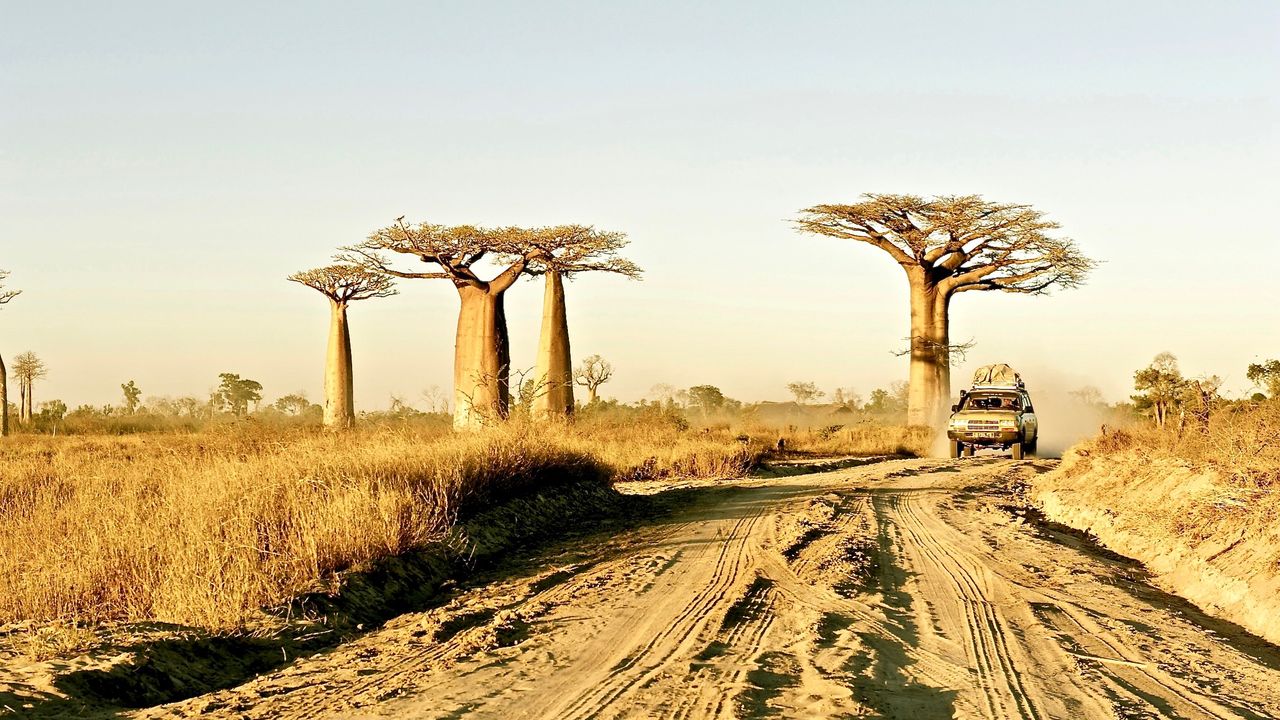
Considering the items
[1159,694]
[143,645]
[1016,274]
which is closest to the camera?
[1159,694]

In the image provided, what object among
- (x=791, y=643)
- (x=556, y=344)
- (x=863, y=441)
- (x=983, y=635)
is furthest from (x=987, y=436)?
(x=791, y=643)

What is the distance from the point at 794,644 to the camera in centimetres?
500

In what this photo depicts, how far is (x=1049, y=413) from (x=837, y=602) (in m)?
32.2

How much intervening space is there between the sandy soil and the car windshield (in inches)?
514

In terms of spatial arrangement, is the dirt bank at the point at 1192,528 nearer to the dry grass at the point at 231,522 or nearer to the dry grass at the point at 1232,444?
the dry grass at the point at 1232,444

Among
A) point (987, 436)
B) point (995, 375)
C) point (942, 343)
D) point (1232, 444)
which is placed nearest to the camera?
point (1232, 444)

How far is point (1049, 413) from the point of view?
117ft

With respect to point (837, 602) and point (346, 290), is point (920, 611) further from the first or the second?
point (346, 290)

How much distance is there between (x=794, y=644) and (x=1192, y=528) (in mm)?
4967

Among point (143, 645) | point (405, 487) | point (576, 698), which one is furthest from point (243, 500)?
point (576, 698)

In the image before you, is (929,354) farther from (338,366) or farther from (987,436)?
(338,366)

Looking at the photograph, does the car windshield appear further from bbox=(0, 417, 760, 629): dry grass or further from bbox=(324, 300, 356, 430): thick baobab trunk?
bbox=(324, 300, 356, 430): thick baobab trunk

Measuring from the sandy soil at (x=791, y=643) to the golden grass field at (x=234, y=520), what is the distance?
83cm

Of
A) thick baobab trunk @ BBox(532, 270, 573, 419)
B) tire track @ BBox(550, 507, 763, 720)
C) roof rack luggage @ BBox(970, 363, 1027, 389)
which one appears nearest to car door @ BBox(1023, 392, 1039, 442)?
roof rack luggage @ BBox(970, 363, 1027, 389)
